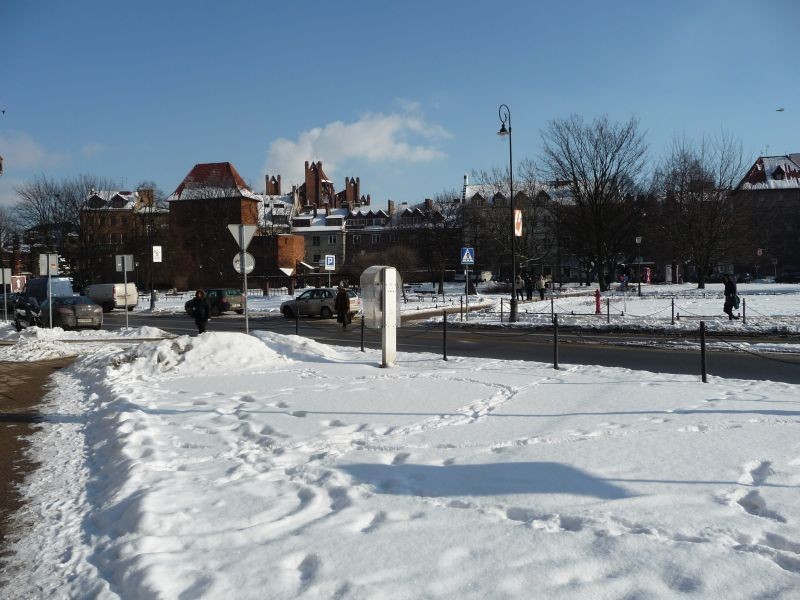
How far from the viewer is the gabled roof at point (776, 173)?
9698 cm

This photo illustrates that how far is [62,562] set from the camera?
4.27 metres

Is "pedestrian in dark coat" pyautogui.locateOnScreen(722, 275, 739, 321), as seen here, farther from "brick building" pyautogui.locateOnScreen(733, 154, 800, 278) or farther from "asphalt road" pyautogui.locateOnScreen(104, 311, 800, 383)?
"brick building" pyautogui.locateOnScreen(733, 154, 800, 278)

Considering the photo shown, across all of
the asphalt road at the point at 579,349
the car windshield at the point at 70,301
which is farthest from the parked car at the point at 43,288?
the asphalt road at the point at 579,349

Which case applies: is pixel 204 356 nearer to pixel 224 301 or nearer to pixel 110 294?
pixel 224 301

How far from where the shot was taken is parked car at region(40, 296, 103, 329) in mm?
29656

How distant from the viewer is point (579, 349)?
17.3 metres

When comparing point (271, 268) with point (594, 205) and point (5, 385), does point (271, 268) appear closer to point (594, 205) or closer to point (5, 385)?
point (594, 205)

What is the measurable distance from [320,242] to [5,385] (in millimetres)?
97928

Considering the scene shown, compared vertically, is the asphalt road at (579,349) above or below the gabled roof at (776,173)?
below

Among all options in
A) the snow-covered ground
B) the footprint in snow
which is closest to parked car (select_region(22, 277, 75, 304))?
the snow-covered ground

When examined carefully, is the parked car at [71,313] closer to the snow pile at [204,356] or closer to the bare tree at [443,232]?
the snow pile at [204,356]

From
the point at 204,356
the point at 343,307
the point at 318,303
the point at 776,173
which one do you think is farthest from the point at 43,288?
the point at 776,173

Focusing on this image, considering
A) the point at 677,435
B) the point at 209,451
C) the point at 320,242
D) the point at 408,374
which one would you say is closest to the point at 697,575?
the point at 677,435

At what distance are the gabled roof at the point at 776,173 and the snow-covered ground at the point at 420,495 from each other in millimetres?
101267
